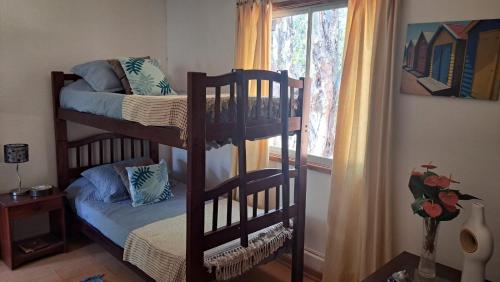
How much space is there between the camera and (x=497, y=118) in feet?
5.78

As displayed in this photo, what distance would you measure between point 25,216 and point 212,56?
2.05m

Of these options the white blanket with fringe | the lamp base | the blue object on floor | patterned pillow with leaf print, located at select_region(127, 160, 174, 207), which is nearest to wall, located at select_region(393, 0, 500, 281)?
the white blanket with fringe

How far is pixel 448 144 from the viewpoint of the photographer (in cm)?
195

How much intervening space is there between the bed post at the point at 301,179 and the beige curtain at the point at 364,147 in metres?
0.20

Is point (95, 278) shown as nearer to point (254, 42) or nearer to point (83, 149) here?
point (83, 149)

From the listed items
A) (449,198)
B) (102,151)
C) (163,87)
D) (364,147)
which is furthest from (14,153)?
(449,198)

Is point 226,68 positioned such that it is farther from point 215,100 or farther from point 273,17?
point 215,100

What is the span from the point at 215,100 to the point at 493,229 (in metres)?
1.59

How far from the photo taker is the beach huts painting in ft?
5.72

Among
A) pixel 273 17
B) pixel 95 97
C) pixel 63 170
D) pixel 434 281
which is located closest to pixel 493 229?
pixel 434 281

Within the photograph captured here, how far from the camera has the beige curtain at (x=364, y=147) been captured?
6.87 feet

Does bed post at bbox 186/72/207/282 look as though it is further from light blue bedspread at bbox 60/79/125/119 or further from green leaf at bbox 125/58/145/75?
green leaf at bbox 125/58/145/75

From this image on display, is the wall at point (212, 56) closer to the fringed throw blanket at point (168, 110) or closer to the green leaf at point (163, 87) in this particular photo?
the green leaf at point (163, 87)

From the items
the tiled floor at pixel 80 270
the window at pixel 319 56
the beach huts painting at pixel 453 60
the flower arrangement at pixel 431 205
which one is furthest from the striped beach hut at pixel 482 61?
the tiled floor at pixel 80 270
